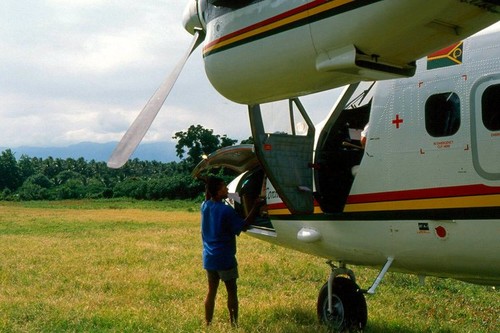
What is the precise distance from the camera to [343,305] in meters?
7.25

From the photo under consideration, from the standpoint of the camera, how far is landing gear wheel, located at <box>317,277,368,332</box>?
720cm

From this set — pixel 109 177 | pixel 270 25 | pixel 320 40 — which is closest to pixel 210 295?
pixel 270 25

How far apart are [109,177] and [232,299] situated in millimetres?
92102

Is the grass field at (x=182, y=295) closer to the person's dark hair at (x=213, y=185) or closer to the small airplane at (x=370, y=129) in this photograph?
the small airplane at (x=370, y=129)

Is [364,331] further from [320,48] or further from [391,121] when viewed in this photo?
[320,48]

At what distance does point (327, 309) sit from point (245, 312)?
3.93ft

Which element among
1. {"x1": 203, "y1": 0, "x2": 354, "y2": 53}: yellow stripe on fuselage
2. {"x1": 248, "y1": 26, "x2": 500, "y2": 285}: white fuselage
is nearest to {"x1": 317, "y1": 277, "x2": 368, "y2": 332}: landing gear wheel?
{"x1": 248, "y1": 26, "x2": 500, "y2": 285}: white fuselage

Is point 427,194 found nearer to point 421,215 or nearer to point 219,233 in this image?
point 421,215

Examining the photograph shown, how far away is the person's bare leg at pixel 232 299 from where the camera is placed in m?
6.99

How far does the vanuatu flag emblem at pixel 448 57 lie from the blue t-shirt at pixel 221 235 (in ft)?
8.59

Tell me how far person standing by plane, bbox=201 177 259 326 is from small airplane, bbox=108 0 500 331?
595mm

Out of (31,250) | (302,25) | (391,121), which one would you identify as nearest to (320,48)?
(302,25)

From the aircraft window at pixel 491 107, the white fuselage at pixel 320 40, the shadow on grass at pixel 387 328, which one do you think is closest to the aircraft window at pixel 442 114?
the aircraft window at pixel 491 107

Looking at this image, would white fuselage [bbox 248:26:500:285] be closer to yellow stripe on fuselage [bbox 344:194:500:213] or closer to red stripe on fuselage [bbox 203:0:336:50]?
yellow stripe on fuselage [bbox 344:194:500:213]
